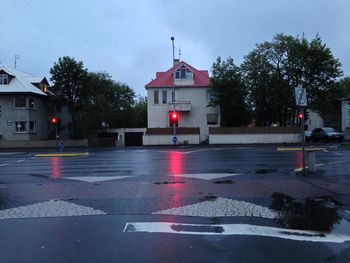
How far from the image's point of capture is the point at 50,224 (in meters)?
7.39

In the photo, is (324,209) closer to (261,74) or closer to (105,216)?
(105,216)

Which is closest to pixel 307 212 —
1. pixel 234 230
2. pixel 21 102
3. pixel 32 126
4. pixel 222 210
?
pixel 222 210

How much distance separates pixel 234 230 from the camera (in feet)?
Answer: 22.4

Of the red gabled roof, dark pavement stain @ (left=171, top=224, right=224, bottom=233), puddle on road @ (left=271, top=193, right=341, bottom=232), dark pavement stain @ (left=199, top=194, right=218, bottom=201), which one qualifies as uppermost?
the red gabled roof

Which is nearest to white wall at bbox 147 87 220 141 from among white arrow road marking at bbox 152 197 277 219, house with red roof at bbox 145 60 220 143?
house with red roof at bbox 145 60 220 143

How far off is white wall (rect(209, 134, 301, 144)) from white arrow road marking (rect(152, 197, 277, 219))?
133 feet

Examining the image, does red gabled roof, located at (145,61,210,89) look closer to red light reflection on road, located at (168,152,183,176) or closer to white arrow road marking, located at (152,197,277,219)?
red light reflection on road, located at (168,152,183,176)

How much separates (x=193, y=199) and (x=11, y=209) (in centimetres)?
381

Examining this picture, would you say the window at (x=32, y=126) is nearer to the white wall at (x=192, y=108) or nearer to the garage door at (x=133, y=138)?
the garage door at (x=133, y=138)

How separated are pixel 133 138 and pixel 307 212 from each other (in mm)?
51016

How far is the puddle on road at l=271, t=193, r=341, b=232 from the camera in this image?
7.26m

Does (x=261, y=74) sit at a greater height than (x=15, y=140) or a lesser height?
greater

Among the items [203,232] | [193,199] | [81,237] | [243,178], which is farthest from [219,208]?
[243,178]

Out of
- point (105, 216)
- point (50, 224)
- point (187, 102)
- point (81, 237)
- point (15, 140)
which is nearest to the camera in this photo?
point (81, 237)
